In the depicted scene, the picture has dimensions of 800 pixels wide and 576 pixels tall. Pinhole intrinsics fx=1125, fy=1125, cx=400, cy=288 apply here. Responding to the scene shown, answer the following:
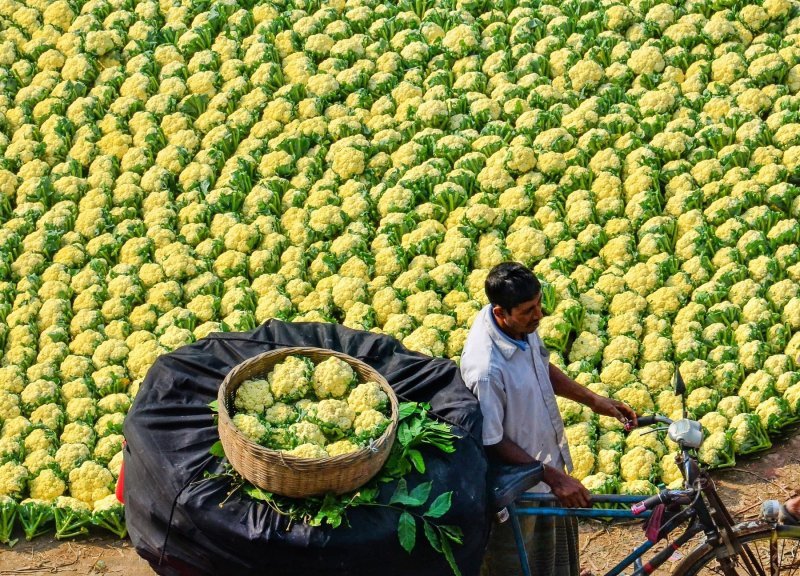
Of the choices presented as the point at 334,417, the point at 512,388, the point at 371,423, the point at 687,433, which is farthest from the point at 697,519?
the point at 334,417

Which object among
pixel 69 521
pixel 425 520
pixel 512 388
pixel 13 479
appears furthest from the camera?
pixel 13 479

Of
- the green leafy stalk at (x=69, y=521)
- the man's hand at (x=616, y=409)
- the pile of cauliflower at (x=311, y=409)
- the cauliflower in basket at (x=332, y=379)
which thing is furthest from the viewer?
the green leafy stalk at (x=69, y=521)

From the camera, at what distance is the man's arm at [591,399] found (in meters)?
4.95

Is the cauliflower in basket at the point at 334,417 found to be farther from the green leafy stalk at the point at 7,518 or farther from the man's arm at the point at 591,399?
the green leafy stalk at the point at 7,518

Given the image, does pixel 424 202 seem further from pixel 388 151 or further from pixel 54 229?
pixel 54 229

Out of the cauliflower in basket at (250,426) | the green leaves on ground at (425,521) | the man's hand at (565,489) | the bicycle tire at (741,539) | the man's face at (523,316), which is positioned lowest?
the bicycle tire at (741,539)

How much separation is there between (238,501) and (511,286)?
1.38m

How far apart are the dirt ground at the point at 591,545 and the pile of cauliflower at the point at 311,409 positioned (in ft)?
6.52

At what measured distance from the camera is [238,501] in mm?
4219

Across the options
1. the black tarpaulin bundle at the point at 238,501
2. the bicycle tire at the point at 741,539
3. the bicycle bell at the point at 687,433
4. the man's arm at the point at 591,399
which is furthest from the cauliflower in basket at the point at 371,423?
the bicycle tire at the point at 741,539

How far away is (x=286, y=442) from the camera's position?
4.34 meters

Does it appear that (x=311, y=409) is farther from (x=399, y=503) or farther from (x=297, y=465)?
(x=399, y=503)

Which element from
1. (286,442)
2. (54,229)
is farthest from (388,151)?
(286,442)

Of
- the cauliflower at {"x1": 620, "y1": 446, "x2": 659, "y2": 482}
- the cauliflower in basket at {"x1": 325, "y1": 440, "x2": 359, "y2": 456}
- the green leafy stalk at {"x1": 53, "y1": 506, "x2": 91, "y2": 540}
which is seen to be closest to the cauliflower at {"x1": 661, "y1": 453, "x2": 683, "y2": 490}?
the cauliflower at {"x1": 620, "y1": 446, "x2": 659, "y2": 482}
